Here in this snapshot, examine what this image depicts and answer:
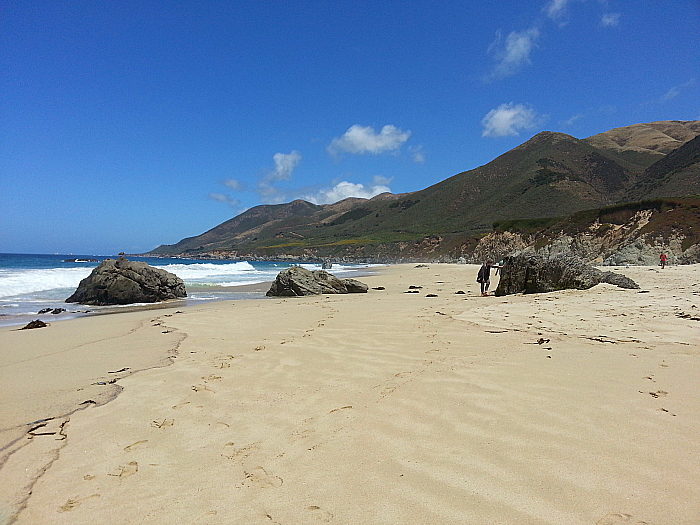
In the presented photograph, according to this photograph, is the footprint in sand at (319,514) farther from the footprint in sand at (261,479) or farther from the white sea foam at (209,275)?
the white sea foam at (209,275)

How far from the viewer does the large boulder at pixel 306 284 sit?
16.1 m

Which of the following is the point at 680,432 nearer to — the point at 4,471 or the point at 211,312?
the point at 4,471

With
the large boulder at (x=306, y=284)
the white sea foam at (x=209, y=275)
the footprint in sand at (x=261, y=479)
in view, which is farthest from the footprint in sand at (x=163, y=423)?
the white sea foam at (x=209, y=275)

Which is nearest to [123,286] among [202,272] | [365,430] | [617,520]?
[365,430]

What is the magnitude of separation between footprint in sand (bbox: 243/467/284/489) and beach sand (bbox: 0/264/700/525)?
0.02 m

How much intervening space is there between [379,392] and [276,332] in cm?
431

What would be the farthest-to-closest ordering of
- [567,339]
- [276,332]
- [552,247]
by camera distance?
[552,247] < [276,332] < [567,339]

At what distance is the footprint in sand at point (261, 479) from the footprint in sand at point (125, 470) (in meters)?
0.86

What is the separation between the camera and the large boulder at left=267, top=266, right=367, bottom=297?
16.1 m

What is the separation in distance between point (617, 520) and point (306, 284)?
580 inches

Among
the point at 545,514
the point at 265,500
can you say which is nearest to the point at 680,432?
the point at 545,514

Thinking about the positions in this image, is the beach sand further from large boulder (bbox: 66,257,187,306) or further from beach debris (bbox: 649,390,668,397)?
large boulder (bbox: 66,257,187,306)

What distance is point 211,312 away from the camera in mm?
11375

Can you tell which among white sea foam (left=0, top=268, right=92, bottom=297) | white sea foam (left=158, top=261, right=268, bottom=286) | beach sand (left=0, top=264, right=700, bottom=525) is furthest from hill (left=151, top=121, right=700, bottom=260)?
beach sand (left=0, top=264, right=700, bottom=525)
